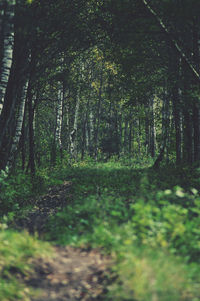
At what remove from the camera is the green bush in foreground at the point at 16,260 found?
13.1 ft

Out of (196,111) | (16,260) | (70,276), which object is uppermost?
(196,111)

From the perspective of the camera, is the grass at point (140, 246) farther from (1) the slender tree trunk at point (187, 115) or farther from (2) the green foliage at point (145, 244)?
(1) the slender tree trunk at point (187, 115)

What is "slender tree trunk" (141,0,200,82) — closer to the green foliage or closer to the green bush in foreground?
the green foliage

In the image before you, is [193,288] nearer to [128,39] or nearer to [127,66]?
[128,39]

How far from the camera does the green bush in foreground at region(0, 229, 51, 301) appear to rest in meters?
3.99

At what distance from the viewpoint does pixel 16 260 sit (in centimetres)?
452

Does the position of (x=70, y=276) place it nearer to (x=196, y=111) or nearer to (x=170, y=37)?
(x=170, y=37)

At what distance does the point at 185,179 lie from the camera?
12.0 m

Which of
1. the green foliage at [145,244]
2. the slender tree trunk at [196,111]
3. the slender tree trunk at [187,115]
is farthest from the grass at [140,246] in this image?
the slender tree trunk at [196,111]

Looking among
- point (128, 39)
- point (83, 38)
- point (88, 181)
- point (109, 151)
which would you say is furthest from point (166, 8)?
point (109, 151)

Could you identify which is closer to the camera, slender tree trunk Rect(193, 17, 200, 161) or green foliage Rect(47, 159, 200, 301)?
green foliage Rect(47, 159, 200, 301)

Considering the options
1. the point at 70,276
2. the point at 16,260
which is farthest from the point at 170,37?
the point at 16,260

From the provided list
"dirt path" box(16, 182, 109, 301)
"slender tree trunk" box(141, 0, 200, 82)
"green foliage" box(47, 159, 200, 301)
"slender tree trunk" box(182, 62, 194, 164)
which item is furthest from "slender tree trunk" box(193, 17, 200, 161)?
"dirt path" box(16, 182, 109, 301)

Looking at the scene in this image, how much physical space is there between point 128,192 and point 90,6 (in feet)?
32.6
